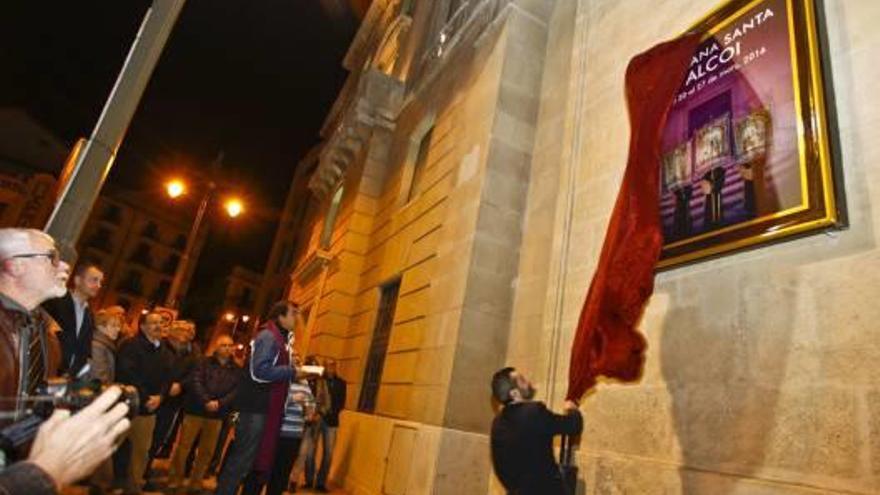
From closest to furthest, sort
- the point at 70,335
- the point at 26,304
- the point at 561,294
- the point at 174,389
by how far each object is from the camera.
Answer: the point at 26,304 → the point at 70,335 → the point at 561,294 → the point at 174,389

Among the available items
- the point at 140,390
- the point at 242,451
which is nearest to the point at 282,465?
the point at 242,451

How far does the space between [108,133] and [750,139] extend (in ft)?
17.7

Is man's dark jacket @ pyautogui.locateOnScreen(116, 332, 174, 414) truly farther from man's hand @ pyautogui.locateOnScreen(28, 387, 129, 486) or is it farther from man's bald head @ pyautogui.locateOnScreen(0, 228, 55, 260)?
man's hand @ pyautogui.locateOnScreen(28, 387, 129, 486)

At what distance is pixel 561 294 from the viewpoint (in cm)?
657

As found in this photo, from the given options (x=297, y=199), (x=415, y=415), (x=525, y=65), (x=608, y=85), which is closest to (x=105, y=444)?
(x=415, y=415)

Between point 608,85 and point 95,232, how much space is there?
175 ft

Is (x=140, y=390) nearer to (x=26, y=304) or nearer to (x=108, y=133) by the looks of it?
(x=108, y=133)

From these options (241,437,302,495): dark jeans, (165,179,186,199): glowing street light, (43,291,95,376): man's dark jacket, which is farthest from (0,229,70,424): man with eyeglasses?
(165,179,186,199): glowing street light

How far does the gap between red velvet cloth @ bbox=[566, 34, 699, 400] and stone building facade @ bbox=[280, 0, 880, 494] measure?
233mm

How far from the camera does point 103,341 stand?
17.9 ft

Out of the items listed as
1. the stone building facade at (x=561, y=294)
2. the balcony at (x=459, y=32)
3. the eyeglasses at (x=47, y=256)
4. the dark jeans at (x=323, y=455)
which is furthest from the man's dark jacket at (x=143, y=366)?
the balcony at (x=459, y=32)

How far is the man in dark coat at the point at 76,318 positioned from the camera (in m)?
3.96

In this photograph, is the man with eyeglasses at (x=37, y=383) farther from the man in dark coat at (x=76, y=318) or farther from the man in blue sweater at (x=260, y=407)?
the man in blue sweater at (x=260, y=407)

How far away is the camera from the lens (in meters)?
1.83
